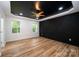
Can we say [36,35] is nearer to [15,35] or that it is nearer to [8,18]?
[15,35]

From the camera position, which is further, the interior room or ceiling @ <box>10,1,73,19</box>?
ceiling @ <box>10,1,73,19</box>

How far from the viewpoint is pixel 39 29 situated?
368 inches

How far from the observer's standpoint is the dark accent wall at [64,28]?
5.08 meters

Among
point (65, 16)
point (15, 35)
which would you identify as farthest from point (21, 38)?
point (65, 16)

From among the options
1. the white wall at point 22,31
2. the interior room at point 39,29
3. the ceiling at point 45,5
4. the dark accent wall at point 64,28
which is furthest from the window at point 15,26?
the dark accent wall at point 64,28

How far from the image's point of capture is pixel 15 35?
278 inches

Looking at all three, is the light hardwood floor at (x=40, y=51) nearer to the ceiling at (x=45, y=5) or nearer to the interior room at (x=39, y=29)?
the interior room at (x=39, y=29)

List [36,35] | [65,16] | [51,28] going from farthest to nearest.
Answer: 1. [36,35]
2. [51,28]
3. [65,16]

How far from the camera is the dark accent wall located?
16.7 ft

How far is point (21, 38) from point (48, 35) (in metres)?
2.20

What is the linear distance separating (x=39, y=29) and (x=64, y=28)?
369 centimetres

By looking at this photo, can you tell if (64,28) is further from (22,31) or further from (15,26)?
(15,26)

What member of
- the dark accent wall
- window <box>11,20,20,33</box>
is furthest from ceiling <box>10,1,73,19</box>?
window <box>11,20,20,33</box>

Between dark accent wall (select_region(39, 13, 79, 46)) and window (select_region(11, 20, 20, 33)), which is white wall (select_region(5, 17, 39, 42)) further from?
dark accent wall (select_region(39, 13, 79, 46))
